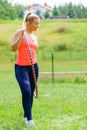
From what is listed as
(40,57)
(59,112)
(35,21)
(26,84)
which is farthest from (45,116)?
(40,57)

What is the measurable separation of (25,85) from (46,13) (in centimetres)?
9065

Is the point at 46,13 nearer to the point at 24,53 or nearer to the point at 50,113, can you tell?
the point at 50,113

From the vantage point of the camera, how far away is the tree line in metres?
66.2

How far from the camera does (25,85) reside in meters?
6.21

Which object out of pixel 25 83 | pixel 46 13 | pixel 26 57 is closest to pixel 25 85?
pixel 25 83

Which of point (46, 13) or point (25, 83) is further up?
point (25, 83)

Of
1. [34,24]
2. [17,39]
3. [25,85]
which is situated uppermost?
[34,24]

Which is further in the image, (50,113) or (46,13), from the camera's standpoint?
(46,13)

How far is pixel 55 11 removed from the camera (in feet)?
306

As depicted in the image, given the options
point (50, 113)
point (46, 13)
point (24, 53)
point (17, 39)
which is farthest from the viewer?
point (46, 13)

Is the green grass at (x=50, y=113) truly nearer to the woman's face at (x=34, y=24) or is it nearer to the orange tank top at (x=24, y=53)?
the orange tank top at (x=24, y=53)

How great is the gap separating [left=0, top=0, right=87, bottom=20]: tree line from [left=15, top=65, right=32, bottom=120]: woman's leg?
55.1 metres

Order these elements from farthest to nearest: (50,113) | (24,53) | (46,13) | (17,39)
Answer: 1. (46,13)
2. (50,113)
3. (24,53)
4. (17,39)

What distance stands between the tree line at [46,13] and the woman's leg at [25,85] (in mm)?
55084
